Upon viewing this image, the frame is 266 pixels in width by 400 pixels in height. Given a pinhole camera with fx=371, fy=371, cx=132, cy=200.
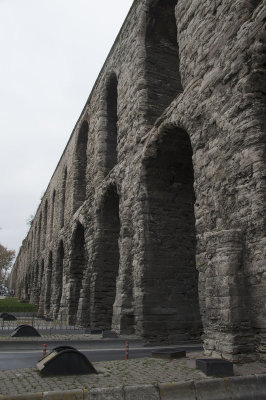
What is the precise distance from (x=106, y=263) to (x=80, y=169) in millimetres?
6730

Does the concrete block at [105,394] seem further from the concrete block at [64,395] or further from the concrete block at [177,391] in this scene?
the concrete block at [177,391]

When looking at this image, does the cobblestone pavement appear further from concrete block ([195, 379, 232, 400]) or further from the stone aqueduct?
the stone aqueduct

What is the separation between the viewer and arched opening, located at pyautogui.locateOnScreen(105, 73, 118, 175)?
12.3 meters

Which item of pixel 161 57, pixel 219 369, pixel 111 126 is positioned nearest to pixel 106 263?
pixel 111 126

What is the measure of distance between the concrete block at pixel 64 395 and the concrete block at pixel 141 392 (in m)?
0.45

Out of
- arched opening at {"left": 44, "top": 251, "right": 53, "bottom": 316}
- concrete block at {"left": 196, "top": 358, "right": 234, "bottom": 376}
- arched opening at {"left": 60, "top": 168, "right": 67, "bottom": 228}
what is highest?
arched opening at {"left": 60, "top": 168, "right": 67, "bottom": 228}

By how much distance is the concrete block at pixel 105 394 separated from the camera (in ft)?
11.2

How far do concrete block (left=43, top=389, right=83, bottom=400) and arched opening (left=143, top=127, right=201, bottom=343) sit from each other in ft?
13.1

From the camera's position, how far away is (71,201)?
52.4ft

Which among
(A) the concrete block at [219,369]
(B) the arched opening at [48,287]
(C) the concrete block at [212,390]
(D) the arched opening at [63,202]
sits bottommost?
(C) the concrete block at [212,390]

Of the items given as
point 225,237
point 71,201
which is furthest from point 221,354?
point 71,201

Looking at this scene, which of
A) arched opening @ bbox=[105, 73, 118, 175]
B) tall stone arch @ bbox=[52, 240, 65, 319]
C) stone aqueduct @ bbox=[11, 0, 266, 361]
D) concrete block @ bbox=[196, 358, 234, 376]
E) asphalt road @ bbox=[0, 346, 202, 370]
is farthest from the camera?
tall stone arch @ bbox=[52, 240, 65, 319]

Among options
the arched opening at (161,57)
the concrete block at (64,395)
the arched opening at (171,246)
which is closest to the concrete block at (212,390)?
the concrete block at (64,395)

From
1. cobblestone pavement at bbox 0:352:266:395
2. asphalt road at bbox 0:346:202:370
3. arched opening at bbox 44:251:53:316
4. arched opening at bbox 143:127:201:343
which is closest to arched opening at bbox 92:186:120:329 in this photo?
arched opening at bbox 143:127:201:343
